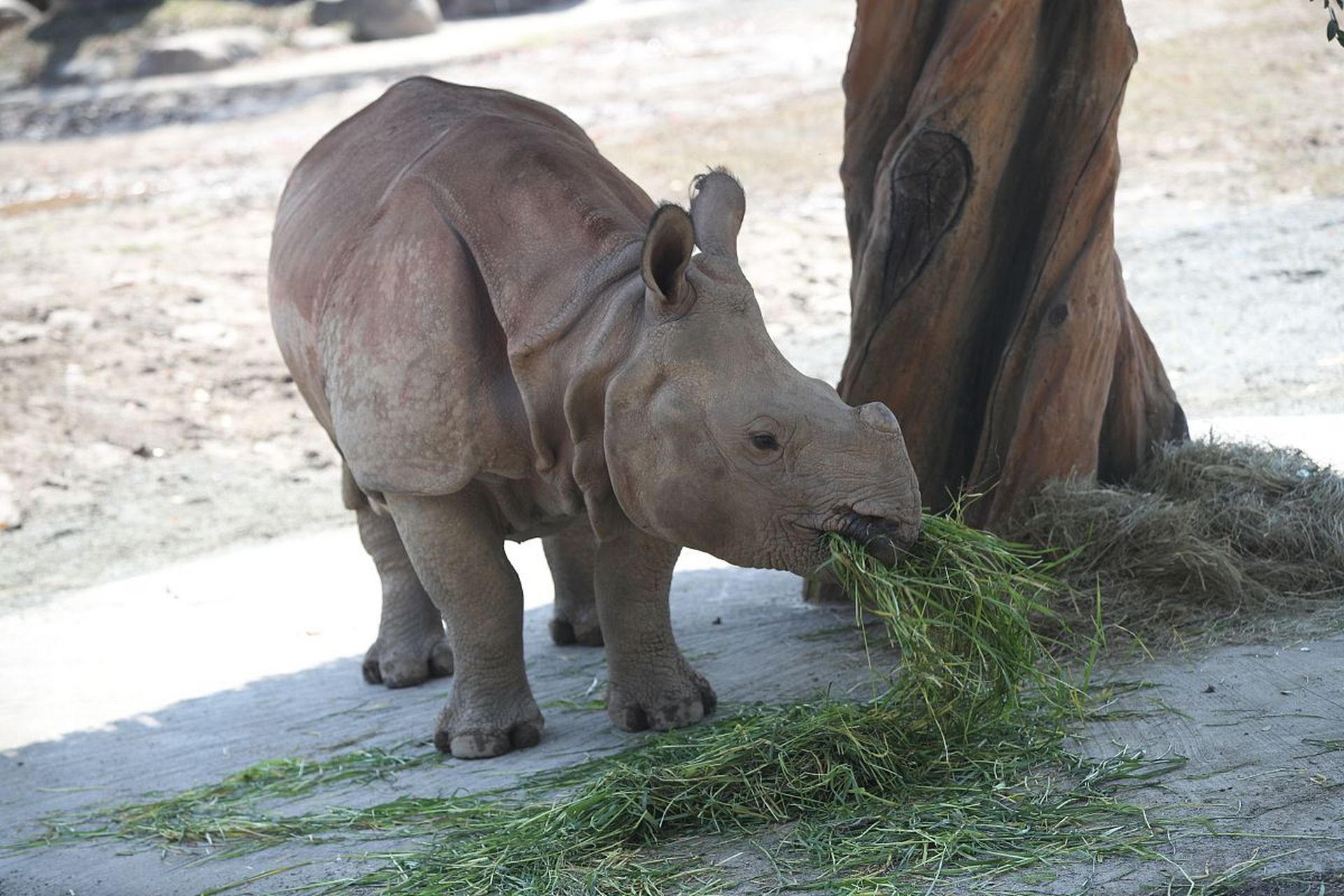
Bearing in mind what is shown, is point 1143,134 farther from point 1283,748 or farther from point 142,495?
point 1283,748

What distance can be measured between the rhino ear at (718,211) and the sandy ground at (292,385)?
1.46m

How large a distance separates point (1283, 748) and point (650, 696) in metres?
1.89

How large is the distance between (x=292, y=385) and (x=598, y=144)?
5.94m

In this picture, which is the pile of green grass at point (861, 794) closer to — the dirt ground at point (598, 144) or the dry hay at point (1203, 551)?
the dry hay at point (1203, 551)

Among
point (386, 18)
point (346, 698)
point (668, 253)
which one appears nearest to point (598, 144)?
point (386, 18)

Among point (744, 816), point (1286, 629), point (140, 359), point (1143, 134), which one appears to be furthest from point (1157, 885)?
point (1143, 134)

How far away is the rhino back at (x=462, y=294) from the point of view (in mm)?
4781

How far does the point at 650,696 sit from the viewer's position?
17.0ft

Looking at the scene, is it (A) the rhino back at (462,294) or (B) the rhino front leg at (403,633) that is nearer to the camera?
(A) the rhino back at (462,294)

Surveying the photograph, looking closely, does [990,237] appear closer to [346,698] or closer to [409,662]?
[409,662]

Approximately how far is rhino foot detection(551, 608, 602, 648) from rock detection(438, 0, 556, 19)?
20601mm

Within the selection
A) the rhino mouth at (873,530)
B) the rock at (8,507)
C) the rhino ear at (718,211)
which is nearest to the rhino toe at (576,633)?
the rhino ear at (718,211)

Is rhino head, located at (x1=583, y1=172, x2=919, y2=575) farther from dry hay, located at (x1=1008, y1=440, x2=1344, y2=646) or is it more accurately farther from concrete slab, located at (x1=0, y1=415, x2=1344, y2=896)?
dry hay, located at (x1=1008, y1=440, x2=1344, y2=646)

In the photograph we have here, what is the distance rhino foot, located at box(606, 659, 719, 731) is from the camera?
5.15 meters
